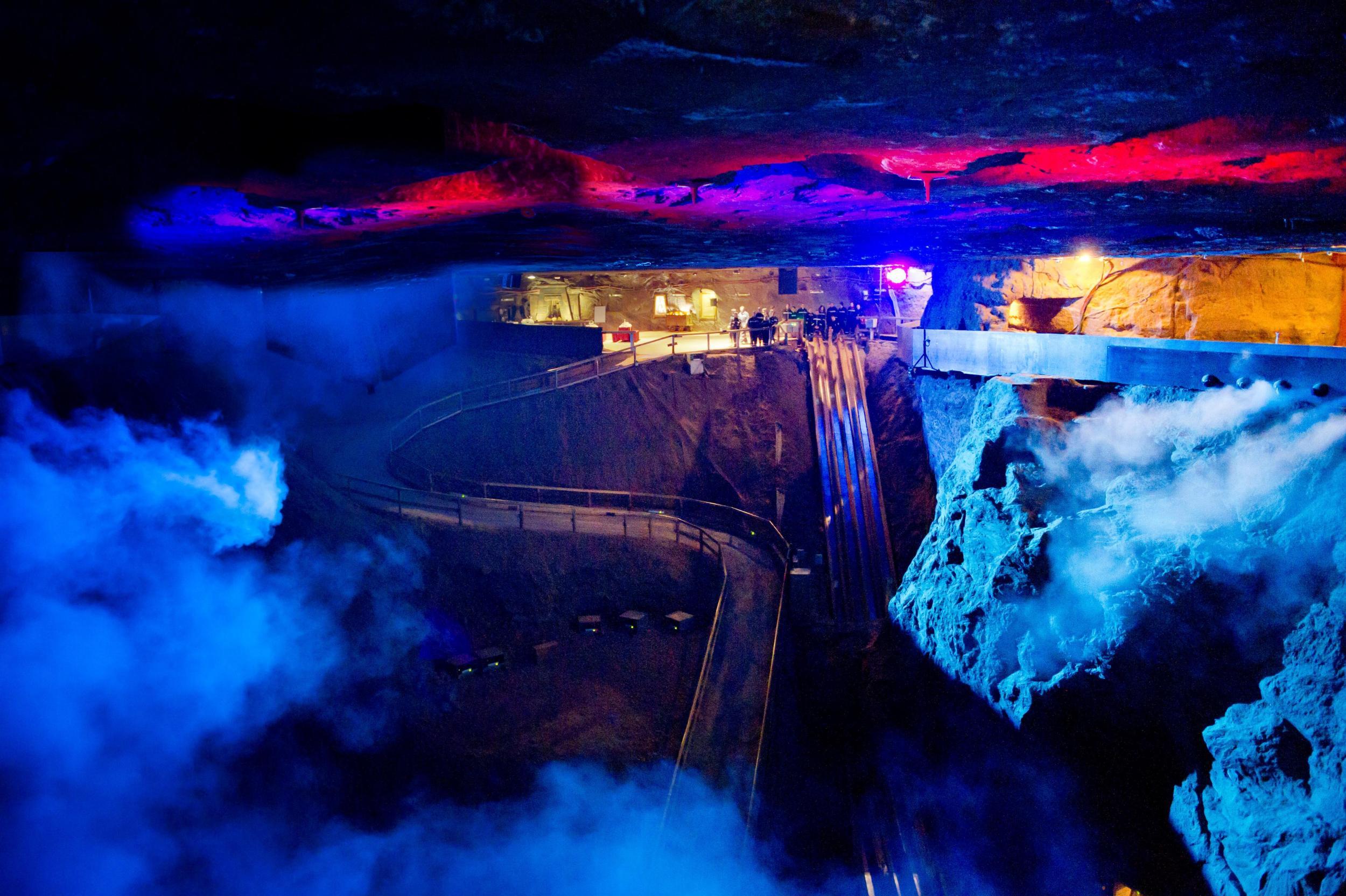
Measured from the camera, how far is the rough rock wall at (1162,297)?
501 inches

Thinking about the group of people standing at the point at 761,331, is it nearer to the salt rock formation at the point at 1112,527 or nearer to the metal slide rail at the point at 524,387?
the metal slide rail at the point at 524,387

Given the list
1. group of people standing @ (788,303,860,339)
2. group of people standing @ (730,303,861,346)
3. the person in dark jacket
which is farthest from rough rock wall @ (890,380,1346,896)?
group of people standing @ (788,303,860,339)

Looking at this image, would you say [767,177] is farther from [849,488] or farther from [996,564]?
[849,488]

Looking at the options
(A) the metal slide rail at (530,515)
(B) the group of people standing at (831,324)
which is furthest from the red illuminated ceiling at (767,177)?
(B) the group of people standing at (831,324)

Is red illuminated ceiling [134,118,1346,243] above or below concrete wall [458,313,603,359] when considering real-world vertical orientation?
above

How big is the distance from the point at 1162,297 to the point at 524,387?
14.5 meters

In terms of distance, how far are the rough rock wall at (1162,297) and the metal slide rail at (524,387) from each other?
7.24m

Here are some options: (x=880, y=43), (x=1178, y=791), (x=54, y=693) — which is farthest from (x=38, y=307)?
(x=1178, y=791)

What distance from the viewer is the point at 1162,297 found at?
13.7 metres

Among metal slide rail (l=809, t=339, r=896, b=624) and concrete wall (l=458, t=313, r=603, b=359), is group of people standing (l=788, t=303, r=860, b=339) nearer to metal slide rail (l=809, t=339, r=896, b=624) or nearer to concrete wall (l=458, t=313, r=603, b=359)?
metal slide rail (l=809, t=339, r=896, b=624)

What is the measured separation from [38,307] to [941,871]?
12.6 meters

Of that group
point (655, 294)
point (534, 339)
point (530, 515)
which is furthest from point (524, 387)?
point (655, 294)

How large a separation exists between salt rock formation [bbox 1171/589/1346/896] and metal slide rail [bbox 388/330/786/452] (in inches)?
574

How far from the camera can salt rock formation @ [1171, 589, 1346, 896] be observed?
5.48m
